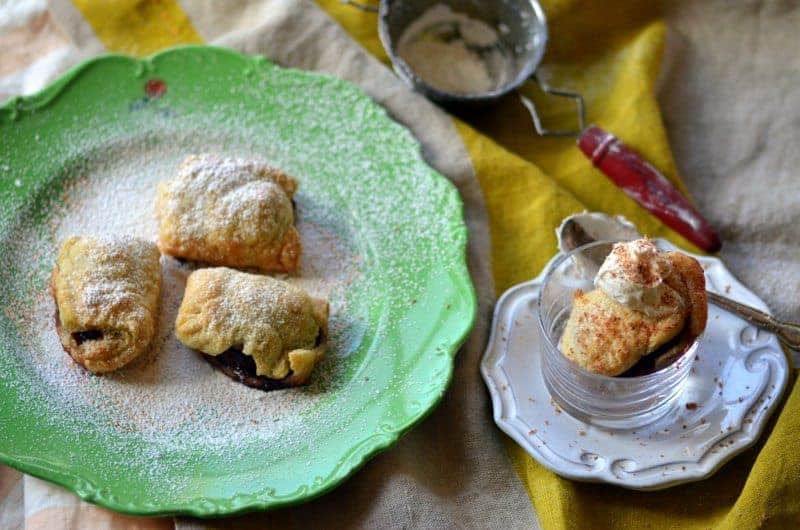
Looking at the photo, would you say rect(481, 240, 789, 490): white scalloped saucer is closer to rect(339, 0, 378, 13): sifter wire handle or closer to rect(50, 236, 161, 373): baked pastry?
rect(50, 236, 161, 373): baked pastry

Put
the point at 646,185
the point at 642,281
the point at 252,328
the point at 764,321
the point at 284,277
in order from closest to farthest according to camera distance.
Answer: the point at 642,281 < the point at 252,328 < the point at 764,321 < the point at 284,277 < the point at 646,185

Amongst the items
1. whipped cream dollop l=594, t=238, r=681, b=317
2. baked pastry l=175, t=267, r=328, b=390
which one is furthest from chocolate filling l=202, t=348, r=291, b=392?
whipped cream dollop l=594, t=238, r=681, b=317

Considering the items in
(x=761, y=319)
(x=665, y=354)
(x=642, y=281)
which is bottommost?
(x=761, y=319)

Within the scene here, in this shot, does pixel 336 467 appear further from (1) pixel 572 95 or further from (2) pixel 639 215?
(1) pixel 572 95

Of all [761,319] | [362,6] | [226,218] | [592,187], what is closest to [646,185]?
[592,187]

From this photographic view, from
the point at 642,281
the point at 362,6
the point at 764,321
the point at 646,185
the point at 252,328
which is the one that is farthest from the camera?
the point at 362,6

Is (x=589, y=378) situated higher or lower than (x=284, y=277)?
higher

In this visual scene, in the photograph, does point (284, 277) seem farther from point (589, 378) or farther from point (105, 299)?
point (589, 378)

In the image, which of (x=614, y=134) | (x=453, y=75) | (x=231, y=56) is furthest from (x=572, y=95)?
(x=231, y=56)
